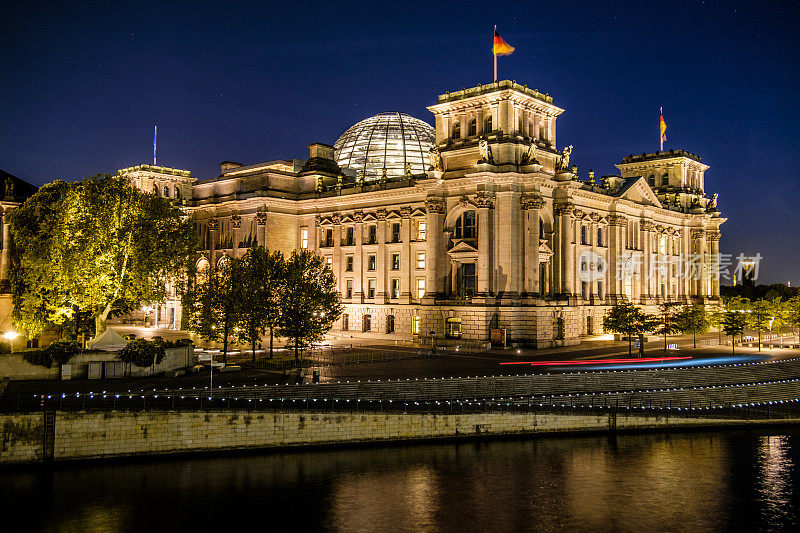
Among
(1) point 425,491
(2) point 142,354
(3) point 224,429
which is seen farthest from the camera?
(2) point 142,354

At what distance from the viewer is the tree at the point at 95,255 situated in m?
58.5

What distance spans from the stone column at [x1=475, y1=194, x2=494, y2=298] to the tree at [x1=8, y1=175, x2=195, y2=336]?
29.6m

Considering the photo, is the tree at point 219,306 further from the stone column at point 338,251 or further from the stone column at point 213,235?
the stone column at point 213,235

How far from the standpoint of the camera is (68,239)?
194 ft

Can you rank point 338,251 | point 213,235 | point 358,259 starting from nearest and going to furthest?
point 358,259 < point 338,251 < point 213,235

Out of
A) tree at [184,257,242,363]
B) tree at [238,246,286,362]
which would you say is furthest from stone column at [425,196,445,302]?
tree at [184,257,242,363]

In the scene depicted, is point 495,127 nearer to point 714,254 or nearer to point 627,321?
point 627,321

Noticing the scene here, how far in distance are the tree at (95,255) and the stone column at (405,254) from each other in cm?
2763

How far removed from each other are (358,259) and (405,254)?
896 cm

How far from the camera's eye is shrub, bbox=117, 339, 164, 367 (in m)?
48.8

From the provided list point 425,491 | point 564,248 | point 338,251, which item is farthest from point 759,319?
point 425,491

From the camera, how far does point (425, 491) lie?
33.7m

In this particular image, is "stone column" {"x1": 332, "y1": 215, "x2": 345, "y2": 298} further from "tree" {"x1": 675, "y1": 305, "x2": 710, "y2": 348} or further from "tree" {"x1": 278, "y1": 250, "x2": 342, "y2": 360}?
"tree" {"x1": 675, "y1": 305, "x2": 710, "y2": 348}

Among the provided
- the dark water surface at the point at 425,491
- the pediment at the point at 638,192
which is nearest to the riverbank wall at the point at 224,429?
the dark water surface at the point at 425,491
